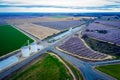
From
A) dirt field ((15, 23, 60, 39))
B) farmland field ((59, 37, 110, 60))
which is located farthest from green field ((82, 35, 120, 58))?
dirt field ((15, 23, 60, 39))

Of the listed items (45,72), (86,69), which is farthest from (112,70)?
(45,72)

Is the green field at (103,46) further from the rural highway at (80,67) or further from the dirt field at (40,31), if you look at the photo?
the dirt field at (40,31)

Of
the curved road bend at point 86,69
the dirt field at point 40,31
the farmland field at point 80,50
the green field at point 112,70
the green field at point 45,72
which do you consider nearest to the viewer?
the green field at point 45,72

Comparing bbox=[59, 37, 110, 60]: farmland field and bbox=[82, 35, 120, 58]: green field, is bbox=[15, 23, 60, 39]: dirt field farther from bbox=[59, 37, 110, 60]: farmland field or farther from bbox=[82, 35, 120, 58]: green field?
bbox=[82, 35, 120, 58]: green field

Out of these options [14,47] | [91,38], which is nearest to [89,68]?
[14,47]

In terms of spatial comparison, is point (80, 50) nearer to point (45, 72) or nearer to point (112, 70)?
point (112, 70)

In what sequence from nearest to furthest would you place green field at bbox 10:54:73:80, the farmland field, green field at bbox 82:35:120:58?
green field at bbox 10:54:73:80, the farmland field, green field at bbox 82:35:120:58

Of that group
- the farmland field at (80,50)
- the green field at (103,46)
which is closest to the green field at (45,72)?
the farmland field at (80,50)
